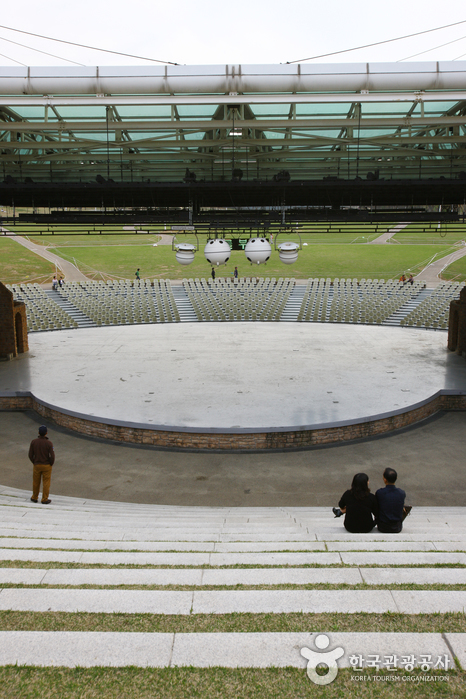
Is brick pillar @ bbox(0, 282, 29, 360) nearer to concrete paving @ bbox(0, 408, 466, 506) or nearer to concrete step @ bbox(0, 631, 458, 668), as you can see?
concrete paving @ bbox(0, 408, 466, 506)

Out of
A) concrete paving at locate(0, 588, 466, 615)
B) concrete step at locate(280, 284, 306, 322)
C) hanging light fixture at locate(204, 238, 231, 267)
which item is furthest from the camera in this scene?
concrete step at locate(280, 284, 306, 322)

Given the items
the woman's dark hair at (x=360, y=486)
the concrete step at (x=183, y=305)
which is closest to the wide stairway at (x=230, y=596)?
the woman's dark hair at (x=360, y=486)

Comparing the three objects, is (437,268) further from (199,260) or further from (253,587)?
(253,587)

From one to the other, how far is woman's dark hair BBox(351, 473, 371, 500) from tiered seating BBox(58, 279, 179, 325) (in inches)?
706

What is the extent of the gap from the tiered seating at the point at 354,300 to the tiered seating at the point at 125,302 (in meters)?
6.43

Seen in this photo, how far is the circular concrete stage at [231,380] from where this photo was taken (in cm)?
1016

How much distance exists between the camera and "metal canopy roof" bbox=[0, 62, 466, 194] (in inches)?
317

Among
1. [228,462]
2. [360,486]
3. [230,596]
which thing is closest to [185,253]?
[228,462]

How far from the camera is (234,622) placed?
130 inches

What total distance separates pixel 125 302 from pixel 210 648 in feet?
70.3

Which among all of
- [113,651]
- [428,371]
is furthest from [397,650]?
[428,371]

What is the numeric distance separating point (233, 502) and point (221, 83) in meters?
6.74

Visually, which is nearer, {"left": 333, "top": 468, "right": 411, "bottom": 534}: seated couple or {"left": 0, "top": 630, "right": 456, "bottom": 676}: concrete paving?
{"left": 0, "top": 630, "right": 456, "bottom": 676}: concrete paving

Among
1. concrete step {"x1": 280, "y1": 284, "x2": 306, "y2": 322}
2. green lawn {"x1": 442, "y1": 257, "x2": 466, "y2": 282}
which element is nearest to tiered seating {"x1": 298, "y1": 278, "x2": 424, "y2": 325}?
concrete step {"x1": 280, "y1": 284, "x2": 306, "y2": 322}
